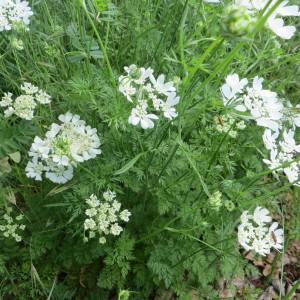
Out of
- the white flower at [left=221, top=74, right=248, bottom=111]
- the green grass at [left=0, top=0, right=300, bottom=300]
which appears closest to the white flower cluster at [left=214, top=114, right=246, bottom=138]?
the green grass at [left=0, top=0, right=300, bottom=300]

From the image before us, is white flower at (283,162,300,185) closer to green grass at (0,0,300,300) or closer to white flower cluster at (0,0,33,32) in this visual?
green grass at (0,0,300,300)

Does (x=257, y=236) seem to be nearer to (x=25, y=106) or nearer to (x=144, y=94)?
(x=144, y=94)

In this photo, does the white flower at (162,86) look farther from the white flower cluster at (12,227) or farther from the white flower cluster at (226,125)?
the white flower cluster at (12,227)

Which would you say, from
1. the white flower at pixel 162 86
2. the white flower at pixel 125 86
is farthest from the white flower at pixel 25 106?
the white flower at pixel 162 86

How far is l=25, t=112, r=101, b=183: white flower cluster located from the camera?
147 cm

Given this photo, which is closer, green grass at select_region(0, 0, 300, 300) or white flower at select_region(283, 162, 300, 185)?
white flower at select_region(283, 162, 300, 185)

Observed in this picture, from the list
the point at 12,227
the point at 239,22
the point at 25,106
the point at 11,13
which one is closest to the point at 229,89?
the point at 239,22

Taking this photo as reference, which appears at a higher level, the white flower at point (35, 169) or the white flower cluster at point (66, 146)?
the white flower cluster at point (66, 146)

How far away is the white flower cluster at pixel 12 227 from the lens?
1849mm

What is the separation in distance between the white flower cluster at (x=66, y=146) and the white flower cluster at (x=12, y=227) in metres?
0.24

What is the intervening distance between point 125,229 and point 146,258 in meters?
0.16

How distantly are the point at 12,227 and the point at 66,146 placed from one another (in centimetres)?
61

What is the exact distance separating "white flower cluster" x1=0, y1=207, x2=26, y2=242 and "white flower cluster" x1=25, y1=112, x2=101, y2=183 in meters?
0.24

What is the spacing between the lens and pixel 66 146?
1.44m
